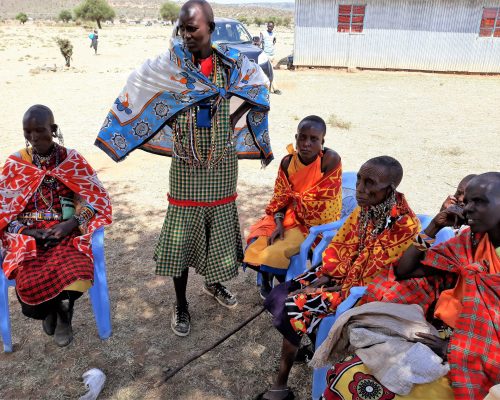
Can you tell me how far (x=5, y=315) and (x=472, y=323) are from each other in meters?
2.78

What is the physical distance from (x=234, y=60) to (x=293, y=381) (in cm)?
212

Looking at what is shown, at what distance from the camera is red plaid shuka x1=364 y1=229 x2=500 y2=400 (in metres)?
1.83

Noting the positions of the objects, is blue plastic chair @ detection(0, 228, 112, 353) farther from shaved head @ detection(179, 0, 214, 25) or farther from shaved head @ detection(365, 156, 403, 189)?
Answer: shaved head @ detection(365, 156, 403, 189)

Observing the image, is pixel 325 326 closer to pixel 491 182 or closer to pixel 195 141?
pixel 491 182

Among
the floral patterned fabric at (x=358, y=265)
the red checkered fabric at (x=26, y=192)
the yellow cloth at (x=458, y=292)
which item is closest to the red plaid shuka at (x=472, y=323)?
the yellow cloth at (x=458, y=292)

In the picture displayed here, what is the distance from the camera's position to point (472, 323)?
1910 millimetres

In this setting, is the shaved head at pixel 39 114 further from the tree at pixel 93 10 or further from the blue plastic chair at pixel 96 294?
the tree at pixel 93 10

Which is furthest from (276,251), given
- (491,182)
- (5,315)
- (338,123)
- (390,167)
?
(338,123)

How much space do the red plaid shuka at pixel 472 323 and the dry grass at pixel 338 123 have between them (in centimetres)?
734

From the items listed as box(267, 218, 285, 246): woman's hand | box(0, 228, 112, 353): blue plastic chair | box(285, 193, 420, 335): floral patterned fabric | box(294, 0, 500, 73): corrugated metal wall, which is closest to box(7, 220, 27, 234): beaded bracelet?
box(0, 228, 112, 353): blue plastic chair

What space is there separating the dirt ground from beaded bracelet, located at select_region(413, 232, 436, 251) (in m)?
1.17

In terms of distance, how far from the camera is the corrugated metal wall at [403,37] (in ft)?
49.7

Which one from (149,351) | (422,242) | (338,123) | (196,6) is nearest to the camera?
(422,242)

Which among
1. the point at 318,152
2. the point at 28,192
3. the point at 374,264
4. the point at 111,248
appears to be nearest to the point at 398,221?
the point at 374,264
